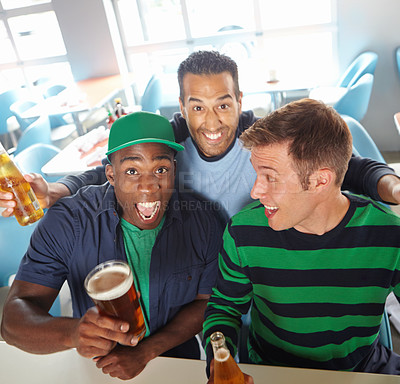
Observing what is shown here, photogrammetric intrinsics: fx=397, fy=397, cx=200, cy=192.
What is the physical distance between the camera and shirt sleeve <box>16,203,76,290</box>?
140cm

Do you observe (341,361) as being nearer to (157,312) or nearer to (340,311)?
(340,311)

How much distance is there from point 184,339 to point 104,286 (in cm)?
48

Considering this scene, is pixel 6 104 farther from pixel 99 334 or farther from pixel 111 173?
pixel 99 334

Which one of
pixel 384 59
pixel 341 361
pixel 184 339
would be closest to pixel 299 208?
pixel 341 361

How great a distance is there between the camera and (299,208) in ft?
3.98

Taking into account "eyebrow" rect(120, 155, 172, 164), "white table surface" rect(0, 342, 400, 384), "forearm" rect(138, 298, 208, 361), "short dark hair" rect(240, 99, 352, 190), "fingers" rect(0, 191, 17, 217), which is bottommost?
"forearm" rect(138, 298, 208, 361)

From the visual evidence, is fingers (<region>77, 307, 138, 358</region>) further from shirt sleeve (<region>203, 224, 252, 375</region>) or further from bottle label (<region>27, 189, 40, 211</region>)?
bottle label (<region>27, 189, 40, 211</region>)

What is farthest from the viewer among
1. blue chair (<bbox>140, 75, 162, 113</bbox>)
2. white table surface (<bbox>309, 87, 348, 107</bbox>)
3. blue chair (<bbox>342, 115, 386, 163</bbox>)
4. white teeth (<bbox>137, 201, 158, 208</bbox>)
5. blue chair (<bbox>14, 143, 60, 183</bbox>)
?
blue chair (<bbox>140, 75, 162, 113</bbox>)

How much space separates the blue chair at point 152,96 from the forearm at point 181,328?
3.20m

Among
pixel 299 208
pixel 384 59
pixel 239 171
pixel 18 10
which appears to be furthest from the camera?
pixel 18 10

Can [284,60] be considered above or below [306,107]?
below

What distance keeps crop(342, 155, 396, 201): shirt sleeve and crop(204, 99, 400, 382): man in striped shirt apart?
0.12 meters

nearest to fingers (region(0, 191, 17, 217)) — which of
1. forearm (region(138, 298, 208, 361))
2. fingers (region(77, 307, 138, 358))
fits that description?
fingers (region(77, 307, 138, 358))

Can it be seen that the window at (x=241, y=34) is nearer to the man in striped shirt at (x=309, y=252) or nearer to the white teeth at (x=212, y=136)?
the white teeth at (x=212, y=136)
